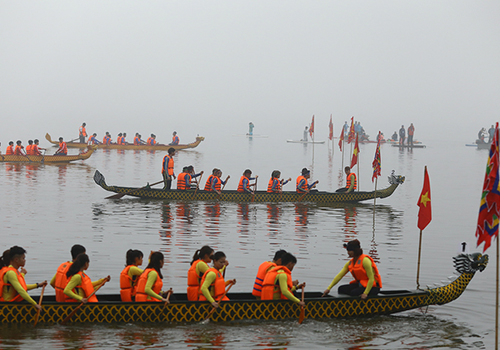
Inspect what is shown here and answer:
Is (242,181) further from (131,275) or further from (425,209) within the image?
(131,275)

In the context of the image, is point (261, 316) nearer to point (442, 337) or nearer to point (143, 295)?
point (143, 295)

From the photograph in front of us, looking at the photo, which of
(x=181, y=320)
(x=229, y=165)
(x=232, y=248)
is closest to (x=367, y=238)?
(x=232, y=248)

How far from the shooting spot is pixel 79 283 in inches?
422

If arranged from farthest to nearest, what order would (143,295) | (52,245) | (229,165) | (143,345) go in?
(229,165)
(52,245)
(143,295)
(143,345)

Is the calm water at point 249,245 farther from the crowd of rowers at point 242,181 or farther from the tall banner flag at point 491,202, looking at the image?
the tall banner flag at point 491,202

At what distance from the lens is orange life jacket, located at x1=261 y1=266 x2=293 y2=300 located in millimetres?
11227

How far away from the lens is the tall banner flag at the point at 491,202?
9.13m


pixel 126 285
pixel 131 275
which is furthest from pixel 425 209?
pixel 126 285

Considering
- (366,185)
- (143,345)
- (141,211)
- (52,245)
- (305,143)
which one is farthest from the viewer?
(305,143)

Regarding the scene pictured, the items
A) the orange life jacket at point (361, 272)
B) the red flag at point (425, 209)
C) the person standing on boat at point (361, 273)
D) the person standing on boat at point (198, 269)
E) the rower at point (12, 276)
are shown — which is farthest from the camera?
the red flag at point (425, 209)

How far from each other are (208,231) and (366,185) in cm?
2100

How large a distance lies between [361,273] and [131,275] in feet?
13.9

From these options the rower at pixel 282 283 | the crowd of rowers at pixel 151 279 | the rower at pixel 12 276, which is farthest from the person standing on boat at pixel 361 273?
the rower at pixel 12 276

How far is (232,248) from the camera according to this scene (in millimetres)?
18578
